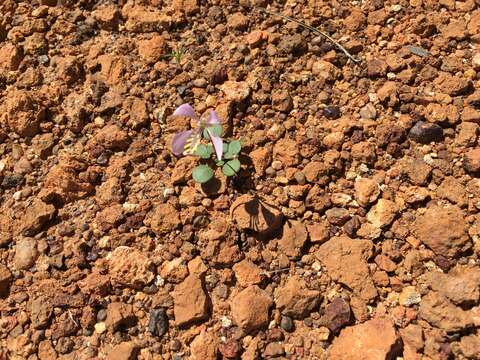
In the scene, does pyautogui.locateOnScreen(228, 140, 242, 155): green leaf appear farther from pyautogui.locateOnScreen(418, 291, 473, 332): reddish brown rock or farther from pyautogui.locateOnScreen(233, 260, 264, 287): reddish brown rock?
pyautogui.locateOnScreen(418, 291, 473, 332): reddish brown rock

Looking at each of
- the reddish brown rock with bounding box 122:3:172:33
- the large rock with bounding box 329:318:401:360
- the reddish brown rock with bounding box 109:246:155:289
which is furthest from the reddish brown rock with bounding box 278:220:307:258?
the reddish brown rock with bounding box 122:3:172:33

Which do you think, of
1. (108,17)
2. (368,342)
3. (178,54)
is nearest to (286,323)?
(368,342)

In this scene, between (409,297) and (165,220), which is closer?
(409,297)

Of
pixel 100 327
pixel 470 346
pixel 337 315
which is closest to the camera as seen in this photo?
pixel 470 346

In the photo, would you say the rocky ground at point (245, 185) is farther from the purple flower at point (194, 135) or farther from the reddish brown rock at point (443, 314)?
the purple flower at point (194, 135)

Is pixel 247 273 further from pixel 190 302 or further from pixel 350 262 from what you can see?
pixel 350 262

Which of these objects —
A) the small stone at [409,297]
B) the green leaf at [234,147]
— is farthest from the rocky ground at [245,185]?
the green leaf at [234,147]
